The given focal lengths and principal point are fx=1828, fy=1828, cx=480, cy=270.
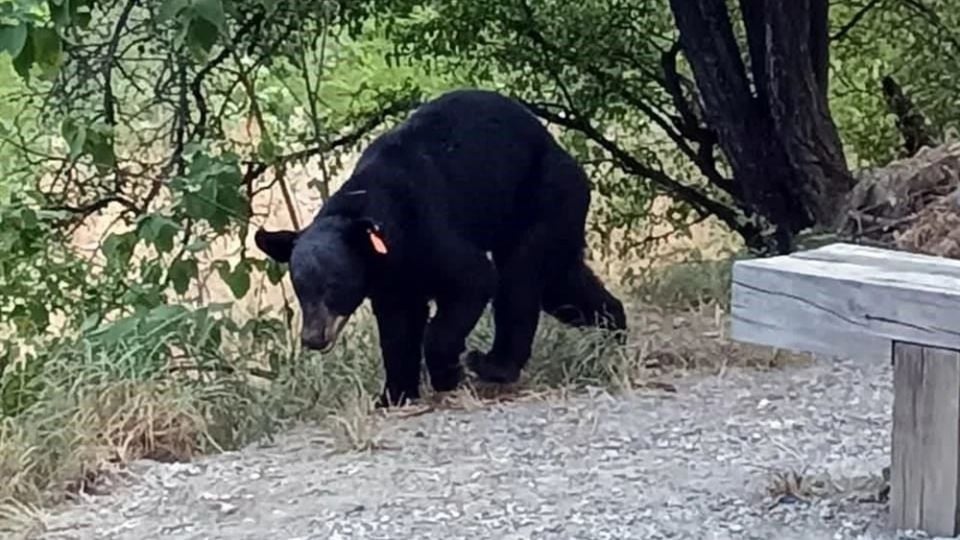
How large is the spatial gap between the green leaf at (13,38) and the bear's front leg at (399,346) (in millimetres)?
1827

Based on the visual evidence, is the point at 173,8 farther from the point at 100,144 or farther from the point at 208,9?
the point at 100,144

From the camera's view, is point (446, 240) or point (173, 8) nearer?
point (173, 8)

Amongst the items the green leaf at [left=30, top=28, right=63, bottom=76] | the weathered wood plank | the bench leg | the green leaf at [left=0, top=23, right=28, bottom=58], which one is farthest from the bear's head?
the bench leg

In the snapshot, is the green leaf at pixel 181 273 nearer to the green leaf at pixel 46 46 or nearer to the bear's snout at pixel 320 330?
the bear's snout at pixel 320 330

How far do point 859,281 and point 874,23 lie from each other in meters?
6.68

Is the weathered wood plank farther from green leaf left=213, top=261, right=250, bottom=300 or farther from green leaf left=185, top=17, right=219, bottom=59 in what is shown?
green leaf left=213, top=261, right=250, bottom=300

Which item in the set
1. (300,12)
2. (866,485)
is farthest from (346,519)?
(300,12)

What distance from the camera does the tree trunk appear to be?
9.29 m

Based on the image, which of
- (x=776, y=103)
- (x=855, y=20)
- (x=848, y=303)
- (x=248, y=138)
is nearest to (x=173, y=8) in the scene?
(x=848, y=303)

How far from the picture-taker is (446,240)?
6785mm

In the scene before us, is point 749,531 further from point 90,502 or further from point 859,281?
point 90,502

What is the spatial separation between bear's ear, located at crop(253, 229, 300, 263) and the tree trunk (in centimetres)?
335

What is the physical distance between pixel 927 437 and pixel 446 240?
270cm

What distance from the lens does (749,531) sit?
473cm
